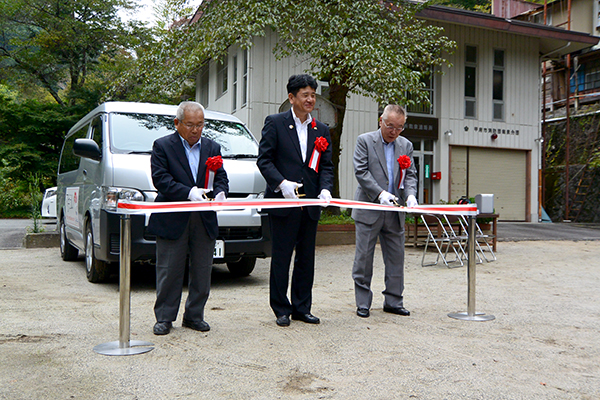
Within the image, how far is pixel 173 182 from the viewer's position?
401cm

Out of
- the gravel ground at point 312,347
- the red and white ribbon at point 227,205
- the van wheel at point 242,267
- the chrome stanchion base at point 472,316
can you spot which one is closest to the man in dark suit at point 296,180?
the red and white ribbon at point 227,205

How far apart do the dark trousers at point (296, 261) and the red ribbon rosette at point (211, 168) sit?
0.55m

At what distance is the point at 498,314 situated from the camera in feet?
16.3

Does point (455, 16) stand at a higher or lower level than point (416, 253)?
higher

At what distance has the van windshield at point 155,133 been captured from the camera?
612cm

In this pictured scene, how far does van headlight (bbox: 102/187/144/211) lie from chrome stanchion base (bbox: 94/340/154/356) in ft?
6.68

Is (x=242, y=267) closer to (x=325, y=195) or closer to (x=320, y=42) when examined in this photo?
(x=325, y=195)

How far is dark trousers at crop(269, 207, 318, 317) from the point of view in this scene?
4.37 meters

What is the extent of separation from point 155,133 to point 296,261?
A: 2748 millimetres

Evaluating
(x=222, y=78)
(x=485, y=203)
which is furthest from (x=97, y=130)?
(x=222, y=78)

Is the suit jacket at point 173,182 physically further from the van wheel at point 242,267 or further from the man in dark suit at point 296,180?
the van wheel at point 242,267

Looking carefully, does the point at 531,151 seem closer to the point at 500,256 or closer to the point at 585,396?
the point at 500,256

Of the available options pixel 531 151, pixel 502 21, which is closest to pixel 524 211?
pixel 531 151

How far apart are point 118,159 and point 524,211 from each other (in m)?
17.9
